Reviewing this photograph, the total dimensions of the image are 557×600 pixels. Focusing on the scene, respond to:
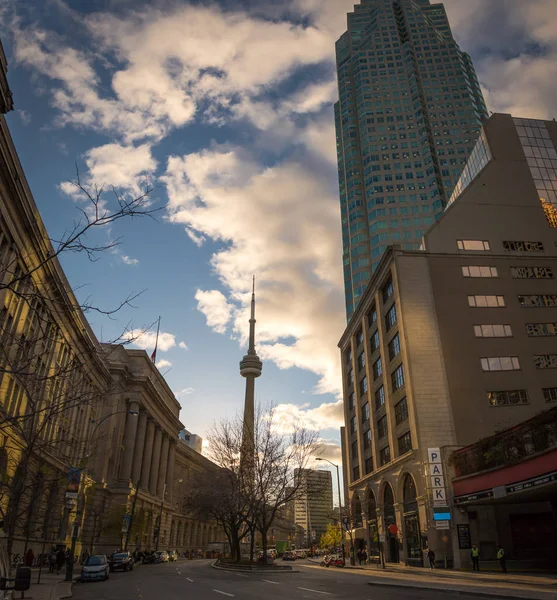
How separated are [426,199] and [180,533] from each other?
101155 millimetres

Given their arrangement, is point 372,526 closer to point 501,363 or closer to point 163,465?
point 501,363

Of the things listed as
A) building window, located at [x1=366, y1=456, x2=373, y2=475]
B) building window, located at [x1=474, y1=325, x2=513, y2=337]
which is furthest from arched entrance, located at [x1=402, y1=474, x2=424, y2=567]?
building window, located at [x1=474, y1=325, x2=513, y2=337]

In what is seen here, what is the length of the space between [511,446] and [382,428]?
84.3 ft

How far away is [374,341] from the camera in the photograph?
6150cm

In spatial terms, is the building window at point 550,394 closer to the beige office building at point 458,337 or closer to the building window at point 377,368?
the beige office building at point 458,337

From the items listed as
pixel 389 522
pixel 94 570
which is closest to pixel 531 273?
pixel 389 522

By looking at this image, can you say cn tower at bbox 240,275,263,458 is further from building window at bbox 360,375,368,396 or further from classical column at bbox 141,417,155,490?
building window at bbox 360,375,368,396

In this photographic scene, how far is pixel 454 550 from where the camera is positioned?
1468 inches

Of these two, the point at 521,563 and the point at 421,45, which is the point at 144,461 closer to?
the point at 521,563

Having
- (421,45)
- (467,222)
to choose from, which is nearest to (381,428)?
(467,222)

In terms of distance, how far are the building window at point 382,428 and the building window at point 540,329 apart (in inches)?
731

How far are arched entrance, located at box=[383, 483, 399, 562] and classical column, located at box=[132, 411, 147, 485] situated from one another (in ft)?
147

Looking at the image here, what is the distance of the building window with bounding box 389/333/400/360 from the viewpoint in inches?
2017

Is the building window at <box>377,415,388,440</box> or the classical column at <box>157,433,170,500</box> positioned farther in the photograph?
the classical column at <box>157,433,170,500</box>
